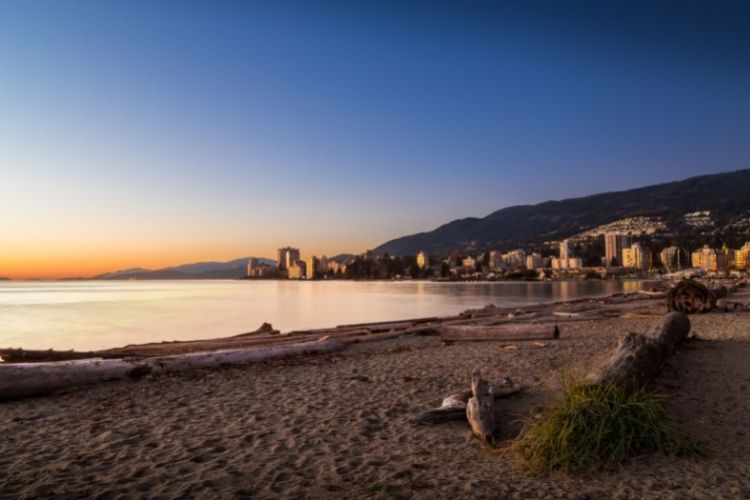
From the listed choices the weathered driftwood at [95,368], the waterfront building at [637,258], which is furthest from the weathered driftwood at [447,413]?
the waterfront building at [637,258]

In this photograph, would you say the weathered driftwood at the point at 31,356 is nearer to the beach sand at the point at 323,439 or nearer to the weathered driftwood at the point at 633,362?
the beach sand at the point at 323,439

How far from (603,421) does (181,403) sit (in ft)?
19.4

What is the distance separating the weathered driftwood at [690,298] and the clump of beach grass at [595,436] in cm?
1776

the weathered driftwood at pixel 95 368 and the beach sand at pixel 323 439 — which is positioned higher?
the weathered driftwood at pixel 95 368

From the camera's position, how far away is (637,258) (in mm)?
192500

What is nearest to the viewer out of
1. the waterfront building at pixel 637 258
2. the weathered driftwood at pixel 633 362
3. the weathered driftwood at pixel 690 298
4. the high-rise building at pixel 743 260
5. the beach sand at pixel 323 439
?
the beach sand at pixel 323 439

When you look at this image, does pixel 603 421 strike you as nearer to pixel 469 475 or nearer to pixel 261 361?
pixel 469 475

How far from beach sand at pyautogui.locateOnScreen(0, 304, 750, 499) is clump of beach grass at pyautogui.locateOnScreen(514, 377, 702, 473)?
0.51ft

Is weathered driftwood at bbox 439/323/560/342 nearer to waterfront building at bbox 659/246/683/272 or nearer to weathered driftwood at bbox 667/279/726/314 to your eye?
weathered driftwood at bbox 667/279/726/314

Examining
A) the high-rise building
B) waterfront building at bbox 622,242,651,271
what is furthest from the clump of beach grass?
waterfront building at bbox 622,242,651,271

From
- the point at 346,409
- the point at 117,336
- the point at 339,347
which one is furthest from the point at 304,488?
the point at 117,336

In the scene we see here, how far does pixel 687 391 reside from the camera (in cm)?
741

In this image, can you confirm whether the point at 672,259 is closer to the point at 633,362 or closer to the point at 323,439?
the point at 633,362

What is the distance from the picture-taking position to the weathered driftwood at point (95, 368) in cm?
796
